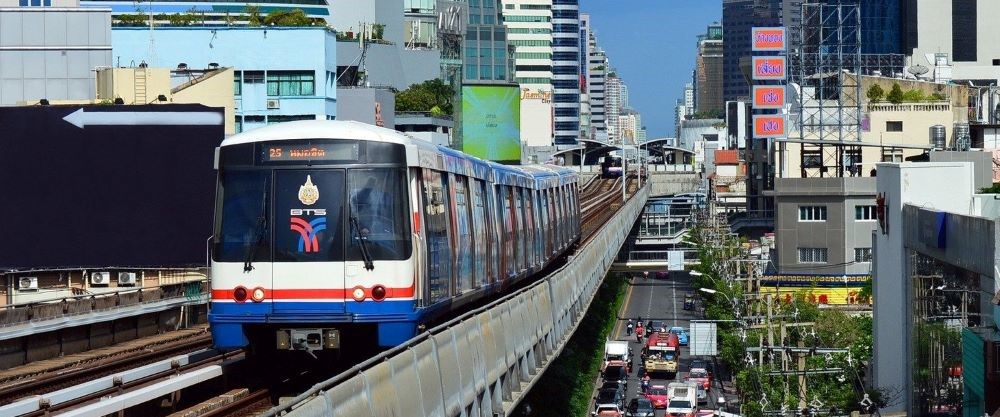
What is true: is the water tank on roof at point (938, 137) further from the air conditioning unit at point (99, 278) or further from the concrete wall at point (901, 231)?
the air conditioning unit at point (99, 278)

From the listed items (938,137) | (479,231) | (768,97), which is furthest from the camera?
(768,97)

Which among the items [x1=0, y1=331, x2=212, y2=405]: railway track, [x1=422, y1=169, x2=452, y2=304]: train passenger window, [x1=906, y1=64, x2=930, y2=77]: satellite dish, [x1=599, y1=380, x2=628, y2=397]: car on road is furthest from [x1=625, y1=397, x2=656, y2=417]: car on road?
[x1=906, y1=64, x2=930, y2=77]: satellite dish

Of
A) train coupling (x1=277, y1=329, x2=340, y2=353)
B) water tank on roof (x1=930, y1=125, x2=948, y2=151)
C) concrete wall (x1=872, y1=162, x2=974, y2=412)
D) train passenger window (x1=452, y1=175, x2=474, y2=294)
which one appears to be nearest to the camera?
train coupling (x1=277, y1=329, x2=340, y2=353)

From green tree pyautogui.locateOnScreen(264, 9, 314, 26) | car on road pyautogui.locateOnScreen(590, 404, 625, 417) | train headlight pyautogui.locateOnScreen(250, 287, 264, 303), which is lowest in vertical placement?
car on road pyautogui.locateOnScreen(590, 404, 625, 417)

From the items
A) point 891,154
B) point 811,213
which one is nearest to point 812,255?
point 811,213

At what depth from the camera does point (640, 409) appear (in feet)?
148

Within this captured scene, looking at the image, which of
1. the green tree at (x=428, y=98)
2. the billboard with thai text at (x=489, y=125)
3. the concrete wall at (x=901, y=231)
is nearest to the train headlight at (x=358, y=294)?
the concrete wall at (x=901, y=231)

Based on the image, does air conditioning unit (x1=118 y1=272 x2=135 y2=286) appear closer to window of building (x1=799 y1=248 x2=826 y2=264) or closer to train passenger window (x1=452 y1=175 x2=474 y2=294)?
train passenger window (x1=452 y1=175 x2=474 y2=294)

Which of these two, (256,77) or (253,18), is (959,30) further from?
(256,77)

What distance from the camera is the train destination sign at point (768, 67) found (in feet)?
285

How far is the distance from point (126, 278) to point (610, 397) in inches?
752

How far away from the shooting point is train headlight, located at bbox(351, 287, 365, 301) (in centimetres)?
1530

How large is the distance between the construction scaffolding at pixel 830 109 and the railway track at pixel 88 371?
48.0 m

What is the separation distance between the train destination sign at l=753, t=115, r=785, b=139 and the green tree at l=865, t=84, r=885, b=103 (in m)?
5.09
